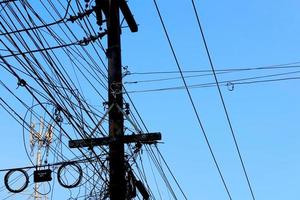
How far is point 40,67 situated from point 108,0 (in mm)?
3349

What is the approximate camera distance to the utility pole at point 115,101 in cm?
1099

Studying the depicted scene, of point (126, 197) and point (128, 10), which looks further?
point (128, 10)

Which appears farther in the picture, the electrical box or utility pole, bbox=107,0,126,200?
the electrical box

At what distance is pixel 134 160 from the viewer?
483 inches

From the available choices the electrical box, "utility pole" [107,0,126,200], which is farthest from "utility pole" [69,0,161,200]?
the electrical box

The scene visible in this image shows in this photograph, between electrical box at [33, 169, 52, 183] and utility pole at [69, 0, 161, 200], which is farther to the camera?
electrical box at [33, 169, 52, 183]

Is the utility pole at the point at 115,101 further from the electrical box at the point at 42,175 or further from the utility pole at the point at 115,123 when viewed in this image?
the electrical box at the point at 42,175

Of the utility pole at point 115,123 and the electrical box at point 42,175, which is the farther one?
the electrical box at point 42,175

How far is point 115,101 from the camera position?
1166 cm

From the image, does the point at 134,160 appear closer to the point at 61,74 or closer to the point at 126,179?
the point at 126,179

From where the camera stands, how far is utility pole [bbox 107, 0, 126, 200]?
1099 cm

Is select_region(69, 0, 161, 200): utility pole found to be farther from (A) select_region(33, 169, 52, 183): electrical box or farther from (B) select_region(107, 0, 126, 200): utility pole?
(A) select_region(33, 169, 52, 183): electrical box

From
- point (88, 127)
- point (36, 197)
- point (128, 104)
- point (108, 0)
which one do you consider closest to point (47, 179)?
point (88, 127)

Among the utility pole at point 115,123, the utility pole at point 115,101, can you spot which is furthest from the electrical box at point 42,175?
the utility pole at point 115,101
